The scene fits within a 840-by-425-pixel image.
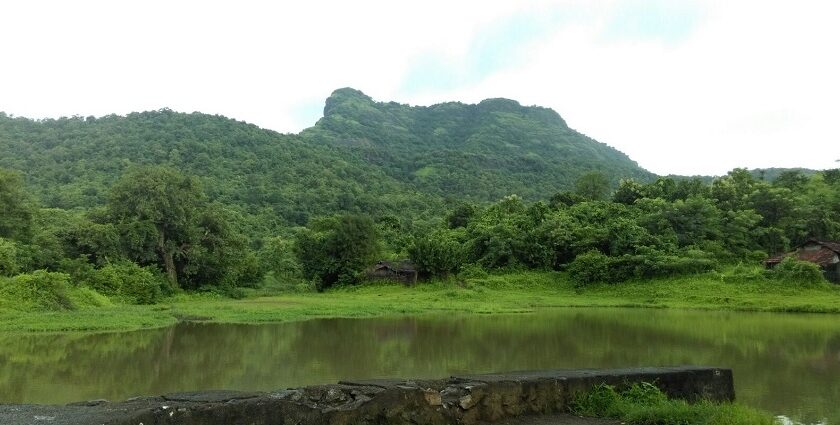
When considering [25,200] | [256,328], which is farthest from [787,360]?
[25,200]

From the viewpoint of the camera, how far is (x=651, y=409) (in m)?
5.66

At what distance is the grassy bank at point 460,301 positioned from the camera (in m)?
20.7

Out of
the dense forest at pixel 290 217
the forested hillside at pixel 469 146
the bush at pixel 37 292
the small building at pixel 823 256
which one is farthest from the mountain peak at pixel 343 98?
the bush at pixel 37 292

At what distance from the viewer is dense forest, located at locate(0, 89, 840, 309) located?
30844 millimetres

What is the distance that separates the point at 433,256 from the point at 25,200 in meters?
24.8

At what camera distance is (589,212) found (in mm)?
45875

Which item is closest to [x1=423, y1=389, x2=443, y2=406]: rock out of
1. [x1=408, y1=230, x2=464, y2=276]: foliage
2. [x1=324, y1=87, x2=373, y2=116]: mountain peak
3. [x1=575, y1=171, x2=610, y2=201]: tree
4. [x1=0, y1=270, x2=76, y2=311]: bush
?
[x1=0, y1=270, x2=76, y2=311]: bush

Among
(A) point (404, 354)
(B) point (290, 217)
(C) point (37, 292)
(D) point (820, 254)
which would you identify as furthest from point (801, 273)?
(B) point (290, 217)

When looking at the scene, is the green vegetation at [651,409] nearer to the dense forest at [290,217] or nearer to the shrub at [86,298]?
the dense forest at [290,217]

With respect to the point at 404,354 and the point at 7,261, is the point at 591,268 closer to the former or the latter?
the point at 404,354

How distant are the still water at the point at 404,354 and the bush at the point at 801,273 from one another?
382 inches

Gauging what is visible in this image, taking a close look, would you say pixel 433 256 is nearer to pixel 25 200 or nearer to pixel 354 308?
pixel 354 308

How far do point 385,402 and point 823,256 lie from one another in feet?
119

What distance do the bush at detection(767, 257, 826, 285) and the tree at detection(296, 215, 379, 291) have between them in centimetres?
2535
